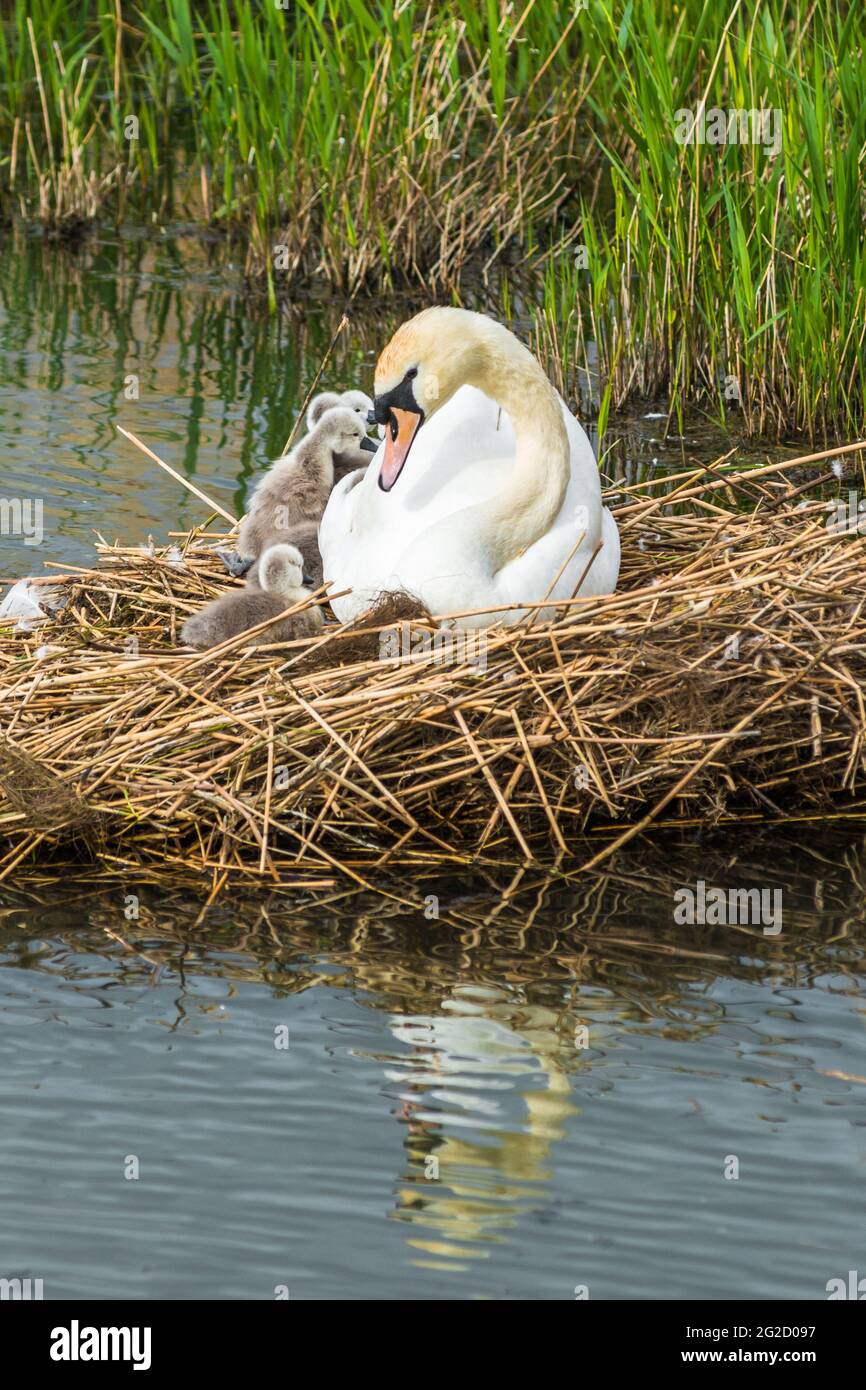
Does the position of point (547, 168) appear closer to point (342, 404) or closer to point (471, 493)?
point (342, 404)

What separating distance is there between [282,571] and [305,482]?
0.76m

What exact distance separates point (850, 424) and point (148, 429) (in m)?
3.59

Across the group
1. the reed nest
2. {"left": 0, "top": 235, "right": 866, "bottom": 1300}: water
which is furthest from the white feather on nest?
Result: {"left": 0, "top": 235, "right": 866, "bottom": 1300}: water

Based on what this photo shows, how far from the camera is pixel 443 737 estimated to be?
6188 millimetres

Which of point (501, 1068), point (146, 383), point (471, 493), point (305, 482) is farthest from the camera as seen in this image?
point (146, 383)

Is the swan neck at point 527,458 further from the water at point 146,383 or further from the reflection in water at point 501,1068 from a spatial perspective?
the water at point 146,383

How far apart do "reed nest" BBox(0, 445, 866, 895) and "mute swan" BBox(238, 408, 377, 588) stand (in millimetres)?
988

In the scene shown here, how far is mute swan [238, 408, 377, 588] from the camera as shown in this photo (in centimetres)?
751

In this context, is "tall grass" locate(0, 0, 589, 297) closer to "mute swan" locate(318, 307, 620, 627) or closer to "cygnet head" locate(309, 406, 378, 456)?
"cygnet head" locate(309, 406, 378, 456)

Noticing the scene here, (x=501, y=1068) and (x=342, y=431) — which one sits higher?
(x=342, y=431)

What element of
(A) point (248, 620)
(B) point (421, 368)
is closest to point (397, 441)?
(B) point (421, 368)

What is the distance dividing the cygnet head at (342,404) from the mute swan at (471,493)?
1018 mm
